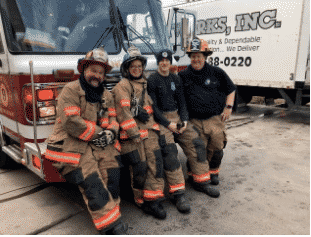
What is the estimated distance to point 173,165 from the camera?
291 centimetres

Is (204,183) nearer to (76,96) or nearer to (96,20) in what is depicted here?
(76,96)

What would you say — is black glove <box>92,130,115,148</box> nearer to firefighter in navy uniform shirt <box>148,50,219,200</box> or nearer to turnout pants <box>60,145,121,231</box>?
turnout pants <box>60,145,121,231</box>

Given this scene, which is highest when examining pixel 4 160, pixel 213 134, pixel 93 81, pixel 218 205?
pixel 93 81

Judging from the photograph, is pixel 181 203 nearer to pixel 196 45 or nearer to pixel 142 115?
pixel 142 115

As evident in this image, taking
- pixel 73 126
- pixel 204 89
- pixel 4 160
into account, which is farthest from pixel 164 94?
pixel 4 160

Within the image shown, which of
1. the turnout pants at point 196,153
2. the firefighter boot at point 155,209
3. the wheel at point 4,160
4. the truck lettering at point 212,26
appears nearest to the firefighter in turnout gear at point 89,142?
the firefighter boot at point 155,209

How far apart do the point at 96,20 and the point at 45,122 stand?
1387mm

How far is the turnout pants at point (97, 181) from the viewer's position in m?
2.27

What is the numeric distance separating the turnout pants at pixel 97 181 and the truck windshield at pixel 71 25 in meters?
1.27

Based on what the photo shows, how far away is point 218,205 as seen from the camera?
2998 mm

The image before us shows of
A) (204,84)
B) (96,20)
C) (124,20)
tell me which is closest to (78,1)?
(96,20)

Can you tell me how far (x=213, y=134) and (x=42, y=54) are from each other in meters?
2.19

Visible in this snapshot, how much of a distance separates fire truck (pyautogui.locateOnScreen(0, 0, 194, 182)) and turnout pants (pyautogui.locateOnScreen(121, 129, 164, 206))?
720mm

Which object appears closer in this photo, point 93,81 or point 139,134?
point 93,81
